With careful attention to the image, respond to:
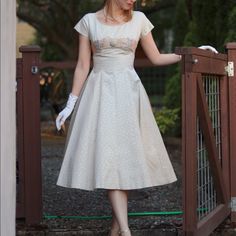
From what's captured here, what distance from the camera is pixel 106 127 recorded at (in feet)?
15.3

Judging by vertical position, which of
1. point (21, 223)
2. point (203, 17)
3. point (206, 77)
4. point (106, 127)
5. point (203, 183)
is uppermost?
point (203, 17)

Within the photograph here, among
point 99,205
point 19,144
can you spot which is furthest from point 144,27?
point 99,205

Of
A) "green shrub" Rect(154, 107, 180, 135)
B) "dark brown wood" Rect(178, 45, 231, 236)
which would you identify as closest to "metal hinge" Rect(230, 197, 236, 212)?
"dark brown wood" Rect(178, 45, 231, 236)

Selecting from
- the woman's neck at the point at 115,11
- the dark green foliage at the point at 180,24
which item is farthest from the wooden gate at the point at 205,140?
the dark green foliage at the point at 180,24

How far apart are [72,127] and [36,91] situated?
700mm

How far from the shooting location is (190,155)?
4641mm

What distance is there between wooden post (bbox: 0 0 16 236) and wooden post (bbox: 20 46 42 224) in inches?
76.5

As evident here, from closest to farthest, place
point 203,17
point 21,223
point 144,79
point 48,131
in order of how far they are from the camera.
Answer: point 21,223 < point 203,17 < point 48,131 < point 144,79

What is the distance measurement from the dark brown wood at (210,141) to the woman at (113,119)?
13.2 inches

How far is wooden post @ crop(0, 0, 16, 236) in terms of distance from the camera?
3.26 metres

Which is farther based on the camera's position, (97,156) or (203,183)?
(203,183)

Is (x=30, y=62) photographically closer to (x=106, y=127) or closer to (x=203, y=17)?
(x=106, y=127)

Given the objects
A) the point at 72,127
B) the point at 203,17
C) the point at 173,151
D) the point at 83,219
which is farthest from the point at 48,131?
the point at 72,127

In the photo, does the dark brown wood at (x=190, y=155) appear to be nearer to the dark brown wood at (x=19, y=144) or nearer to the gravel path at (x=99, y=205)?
the gravel path at (x=99, y=205)
